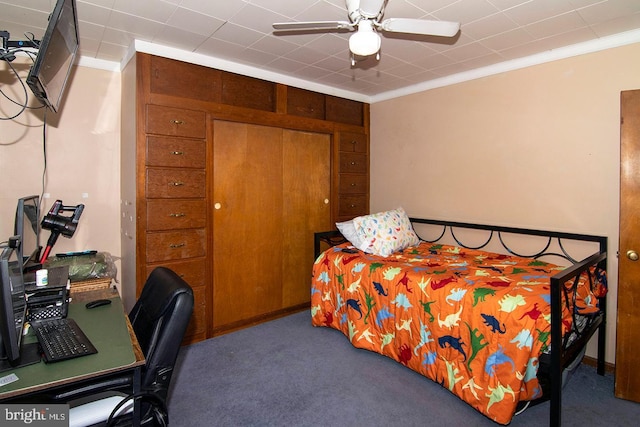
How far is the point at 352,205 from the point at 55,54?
290 cm

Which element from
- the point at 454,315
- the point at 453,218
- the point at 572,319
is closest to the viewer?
the point at 572,319

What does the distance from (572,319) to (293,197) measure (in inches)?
96.1

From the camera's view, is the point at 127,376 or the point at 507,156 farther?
the point at 507,156

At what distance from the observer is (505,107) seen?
9.66ft

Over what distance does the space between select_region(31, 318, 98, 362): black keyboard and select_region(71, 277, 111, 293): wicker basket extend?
984 mm

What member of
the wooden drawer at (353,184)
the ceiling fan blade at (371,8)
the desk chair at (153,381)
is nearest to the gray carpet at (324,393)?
the desk chair at (153,381)

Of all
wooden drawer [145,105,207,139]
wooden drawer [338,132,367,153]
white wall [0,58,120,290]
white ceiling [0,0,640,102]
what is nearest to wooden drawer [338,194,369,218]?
wooden drawer [338,132,367,153]

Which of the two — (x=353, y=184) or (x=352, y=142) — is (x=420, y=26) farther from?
(x=353, y=184)

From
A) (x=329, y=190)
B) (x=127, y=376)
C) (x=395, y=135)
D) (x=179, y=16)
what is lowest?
(x=127, y=376)

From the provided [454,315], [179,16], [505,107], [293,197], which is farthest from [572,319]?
[179,16]

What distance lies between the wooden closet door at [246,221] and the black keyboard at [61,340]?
1.54 metres

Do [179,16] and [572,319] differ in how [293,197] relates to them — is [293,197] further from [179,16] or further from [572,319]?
[572,319]
